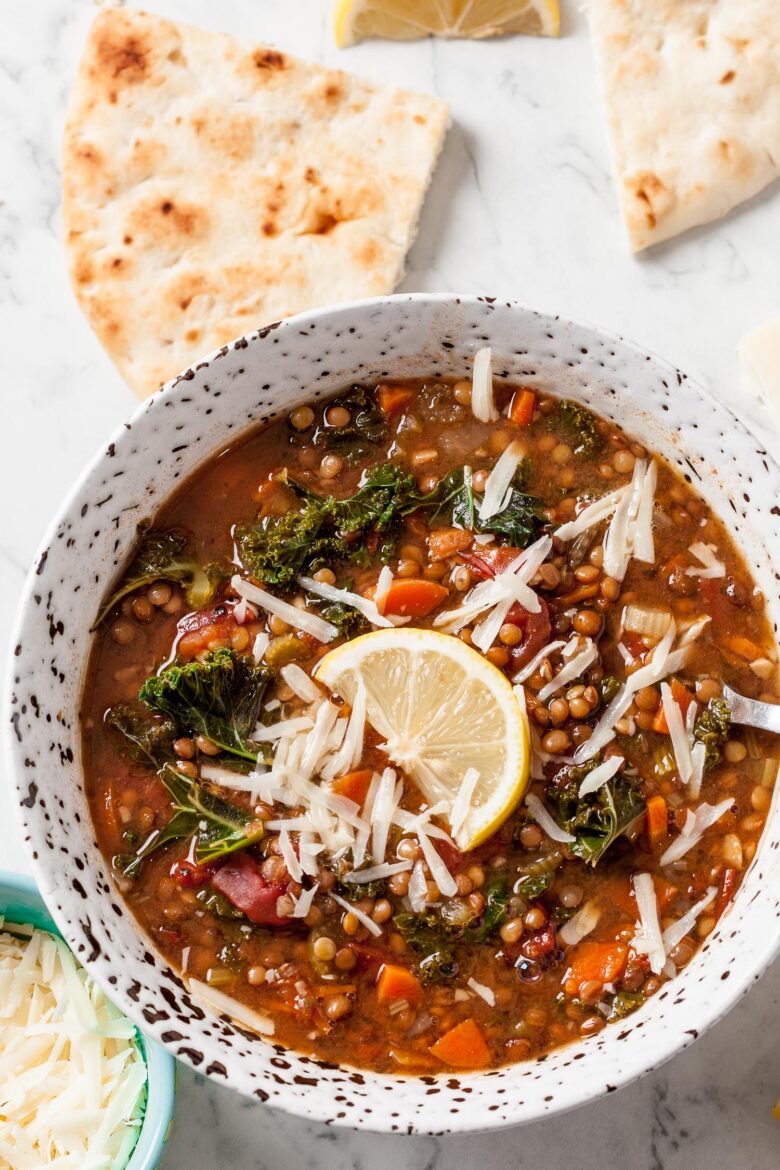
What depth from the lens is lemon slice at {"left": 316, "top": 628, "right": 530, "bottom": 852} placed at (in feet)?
13.0

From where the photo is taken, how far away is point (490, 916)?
405 centimetres

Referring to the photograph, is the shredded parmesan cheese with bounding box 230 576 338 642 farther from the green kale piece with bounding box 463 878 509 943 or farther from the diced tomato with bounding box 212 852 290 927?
the green kale piece with bounding box 463 878 509 943

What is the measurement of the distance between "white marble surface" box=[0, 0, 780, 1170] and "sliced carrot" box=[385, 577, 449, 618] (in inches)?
56.4

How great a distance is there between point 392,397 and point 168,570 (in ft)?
3.29

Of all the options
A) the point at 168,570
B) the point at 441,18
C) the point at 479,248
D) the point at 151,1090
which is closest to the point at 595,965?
the point at 151,1090

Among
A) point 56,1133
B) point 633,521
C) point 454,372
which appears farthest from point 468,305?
point 56,1133

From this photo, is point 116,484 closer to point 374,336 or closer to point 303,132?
point 374,336

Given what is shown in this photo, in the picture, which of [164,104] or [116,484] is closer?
[116,484]

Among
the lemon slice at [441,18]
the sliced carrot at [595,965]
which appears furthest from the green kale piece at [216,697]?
the lemon slice at [441,18]

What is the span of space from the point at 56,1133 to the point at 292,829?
1.50m

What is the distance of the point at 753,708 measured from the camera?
4137 millimetres

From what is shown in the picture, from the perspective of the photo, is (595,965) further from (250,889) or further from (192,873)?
(192,873)

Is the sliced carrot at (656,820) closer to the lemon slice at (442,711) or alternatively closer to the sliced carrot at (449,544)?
the lemon slice at (442,711)

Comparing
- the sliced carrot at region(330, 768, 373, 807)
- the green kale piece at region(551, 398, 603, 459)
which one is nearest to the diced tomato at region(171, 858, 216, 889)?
the sliced carrot at region(330, 768, 373, 807)
